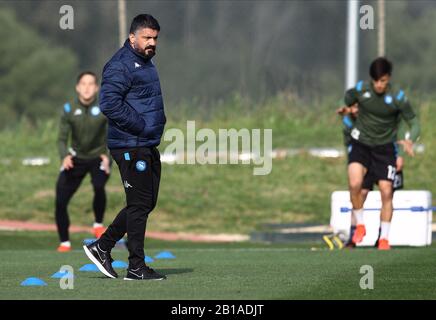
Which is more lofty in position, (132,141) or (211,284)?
(132,141)

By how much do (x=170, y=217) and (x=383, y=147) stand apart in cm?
819

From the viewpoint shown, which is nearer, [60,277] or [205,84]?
[60,277]

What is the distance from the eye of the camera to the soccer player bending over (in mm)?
15078

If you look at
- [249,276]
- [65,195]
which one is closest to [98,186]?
[65,195]

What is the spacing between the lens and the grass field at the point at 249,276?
8836mm

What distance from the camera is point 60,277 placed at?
10367 millimetres

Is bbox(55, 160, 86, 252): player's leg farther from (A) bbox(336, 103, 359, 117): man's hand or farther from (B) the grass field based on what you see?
(A) bbox(336, 103, 359, 117): man's hand

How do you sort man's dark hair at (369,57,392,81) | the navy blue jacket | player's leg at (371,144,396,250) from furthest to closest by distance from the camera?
player's leg at (371,144,396,250)
man's dark hair at (369,57,392,81)
the navy blue jacket

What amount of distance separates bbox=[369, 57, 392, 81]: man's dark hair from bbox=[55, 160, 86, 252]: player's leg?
13.0 ft

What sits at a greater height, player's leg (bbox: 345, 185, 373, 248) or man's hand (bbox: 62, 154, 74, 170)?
man's hand (bbox: 62, 154, 74, 170)

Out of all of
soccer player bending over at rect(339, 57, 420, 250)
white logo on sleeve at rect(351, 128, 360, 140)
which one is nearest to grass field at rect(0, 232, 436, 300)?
soccer player bending over at rect(339, 57, 420, 250)

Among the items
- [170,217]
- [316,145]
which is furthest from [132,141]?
[316,145]

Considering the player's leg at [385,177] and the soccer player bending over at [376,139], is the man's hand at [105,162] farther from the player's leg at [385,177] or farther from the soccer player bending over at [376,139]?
the player's leg at [385,177]

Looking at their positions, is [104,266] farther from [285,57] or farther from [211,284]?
[285,57]
